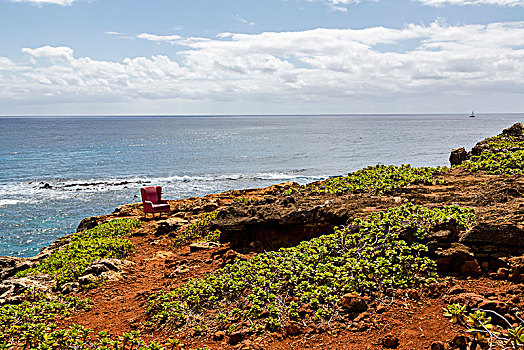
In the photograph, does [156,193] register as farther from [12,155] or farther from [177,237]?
[12,155]

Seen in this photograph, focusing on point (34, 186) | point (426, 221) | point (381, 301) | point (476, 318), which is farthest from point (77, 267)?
point (34, 186)

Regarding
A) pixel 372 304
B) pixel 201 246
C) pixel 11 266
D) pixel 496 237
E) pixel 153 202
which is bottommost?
pixel 11 266

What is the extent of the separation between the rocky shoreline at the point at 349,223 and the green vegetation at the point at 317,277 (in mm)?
353

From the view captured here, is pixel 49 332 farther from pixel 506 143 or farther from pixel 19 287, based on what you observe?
pixel 506 143

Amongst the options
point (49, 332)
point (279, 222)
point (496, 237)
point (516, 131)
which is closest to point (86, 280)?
point (49, 332)

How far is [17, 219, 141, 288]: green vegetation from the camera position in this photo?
9.77 m

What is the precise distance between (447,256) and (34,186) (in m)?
39.7

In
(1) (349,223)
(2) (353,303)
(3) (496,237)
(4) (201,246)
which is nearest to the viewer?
(2) (353,303)

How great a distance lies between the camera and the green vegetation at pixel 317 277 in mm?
6480

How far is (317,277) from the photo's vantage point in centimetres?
687

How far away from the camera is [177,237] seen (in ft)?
42.1

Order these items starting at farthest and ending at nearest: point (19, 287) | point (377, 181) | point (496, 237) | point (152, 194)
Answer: point (152, 194) < point (377, 181) < point (19, 287) < point (496, 237)

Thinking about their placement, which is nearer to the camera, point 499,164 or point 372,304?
point 372,304

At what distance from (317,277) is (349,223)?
7.90 feet
